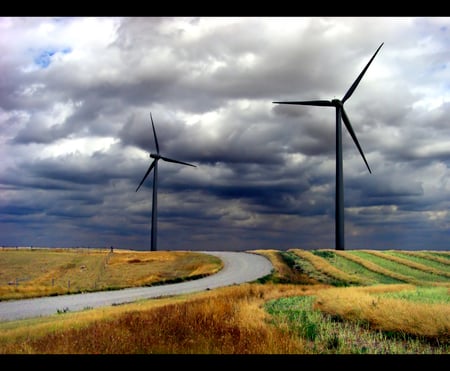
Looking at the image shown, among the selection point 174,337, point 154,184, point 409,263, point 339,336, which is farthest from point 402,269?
point 154,184

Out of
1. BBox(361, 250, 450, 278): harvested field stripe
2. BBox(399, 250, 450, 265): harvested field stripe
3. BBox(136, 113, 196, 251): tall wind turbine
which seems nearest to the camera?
BBox(361, 250, 450, 278): harvested field stripe

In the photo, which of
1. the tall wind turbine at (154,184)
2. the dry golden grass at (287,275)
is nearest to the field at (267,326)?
the dry golden grass at (287,275)

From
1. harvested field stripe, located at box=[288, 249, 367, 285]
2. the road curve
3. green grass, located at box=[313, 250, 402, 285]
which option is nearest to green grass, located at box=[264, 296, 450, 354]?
harvested field stripe, located at box=[288, 249, 367, 285]

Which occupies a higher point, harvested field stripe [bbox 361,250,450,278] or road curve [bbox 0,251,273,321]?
harvested field stripe [bbox 361,250,450,278]

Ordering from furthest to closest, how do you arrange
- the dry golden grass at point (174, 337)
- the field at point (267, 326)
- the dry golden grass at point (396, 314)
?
1. the dry golden grass at point (396, 314)
2. the field at point (267, 326)
3. the dry golden grass at point (174, 337)

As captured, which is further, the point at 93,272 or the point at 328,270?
the point at 93,272

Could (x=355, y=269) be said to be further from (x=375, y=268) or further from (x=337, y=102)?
(x=337, y=102)

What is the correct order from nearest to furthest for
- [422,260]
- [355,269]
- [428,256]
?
1. [355,269]
2. [422,260]
3. [428,256]

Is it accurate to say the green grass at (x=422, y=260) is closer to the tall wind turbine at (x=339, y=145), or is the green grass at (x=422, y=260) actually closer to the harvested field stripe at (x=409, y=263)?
the harvested field stripe at (x=409, y=263)

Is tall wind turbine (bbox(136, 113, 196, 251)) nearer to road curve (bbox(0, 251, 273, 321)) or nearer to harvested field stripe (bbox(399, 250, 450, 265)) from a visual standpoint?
road curve (bbox(0, 251, 273, 321))

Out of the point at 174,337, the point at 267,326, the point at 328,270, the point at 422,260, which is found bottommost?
the point at 174,337
